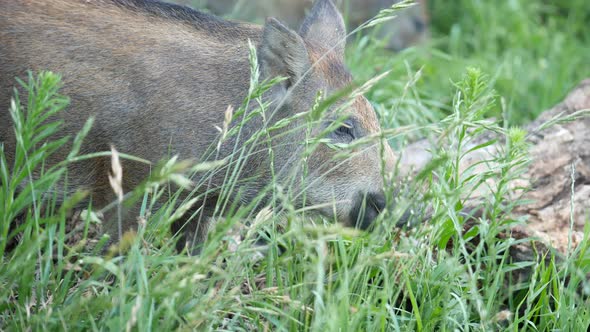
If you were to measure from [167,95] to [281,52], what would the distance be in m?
0.58

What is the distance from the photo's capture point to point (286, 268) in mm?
3355

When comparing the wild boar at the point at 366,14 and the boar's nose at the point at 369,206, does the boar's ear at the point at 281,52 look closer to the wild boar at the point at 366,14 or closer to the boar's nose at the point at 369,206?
the boar's nose at the point at 369,206

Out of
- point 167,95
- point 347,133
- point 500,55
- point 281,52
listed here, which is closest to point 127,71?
point 167,95

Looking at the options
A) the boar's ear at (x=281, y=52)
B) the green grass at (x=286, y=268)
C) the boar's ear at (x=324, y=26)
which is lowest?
the green grass at (x=286, y=268)

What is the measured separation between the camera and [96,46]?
153 inches

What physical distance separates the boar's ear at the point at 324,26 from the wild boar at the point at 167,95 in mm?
350

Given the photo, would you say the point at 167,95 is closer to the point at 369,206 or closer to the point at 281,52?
the point at 281,52

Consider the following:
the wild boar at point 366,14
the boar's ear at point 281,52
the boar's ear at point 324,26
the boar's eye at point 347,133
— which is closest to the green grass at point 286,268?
the boar's eye at point 347,133

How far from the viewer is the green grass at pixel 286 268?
2.65 m

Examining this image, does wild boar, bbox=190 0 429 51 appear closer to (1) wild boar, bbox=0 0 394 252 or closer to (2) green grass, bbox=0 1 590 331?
(1) wild boar, bbox=0 0 394 252

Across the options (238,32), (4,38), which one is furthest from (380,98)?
(4,38)

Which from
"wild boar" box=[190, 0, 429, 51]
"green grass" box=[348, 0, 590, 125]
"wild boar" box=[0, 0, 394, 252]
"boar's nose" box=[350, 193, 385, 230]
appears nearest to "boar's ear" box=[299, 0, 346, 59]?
"wild boar" box=[0, 0, 394, 252]

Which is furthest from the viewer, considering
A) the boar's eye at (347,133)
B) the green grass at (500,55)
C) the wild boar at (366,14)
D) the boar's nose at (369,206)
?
the wild boar at (366,14)

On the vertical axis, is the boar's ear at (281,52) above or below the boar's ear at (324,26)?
below
